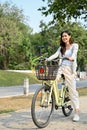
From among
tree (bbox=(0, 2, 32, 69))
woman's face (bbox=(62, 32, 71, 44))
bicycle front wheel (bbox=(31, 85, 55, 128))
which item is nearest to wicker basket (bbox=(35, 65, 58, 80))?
bicycle front wheel (bbox=(31, 85, 55, 128))

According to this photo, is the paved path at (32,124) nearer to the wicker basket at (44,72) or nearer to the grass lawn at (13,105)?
the wicker basket at (44,72)

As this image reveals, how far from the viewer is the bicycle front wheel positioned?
22.6 feet

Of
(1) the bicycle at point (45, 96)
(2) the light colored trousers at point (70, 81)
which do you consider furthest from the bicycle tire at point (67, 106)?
(1) the bicycle at point (45, 96)

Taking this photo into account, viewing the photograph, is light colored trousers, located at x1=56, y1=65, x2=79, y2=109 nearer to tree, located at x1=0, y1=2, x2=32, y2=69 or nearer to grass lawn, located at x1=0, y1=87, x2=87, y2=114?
grass lawn, located at x1=0, y1=87, x2=87, y2=114

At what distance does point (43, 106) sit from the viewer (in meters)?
7.16

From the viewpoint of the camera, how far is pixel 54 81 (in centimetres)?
722

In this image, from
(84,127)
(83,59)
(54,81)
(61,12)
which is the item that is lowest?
(83,59)

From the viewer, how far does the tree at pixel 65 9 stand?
21.7 m

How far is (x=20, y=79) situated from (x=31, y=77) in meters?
4.90

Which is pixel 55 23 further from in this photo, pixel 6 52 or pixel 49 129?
pixel 6 52

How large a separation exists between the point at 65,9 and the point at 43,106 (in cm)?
1556

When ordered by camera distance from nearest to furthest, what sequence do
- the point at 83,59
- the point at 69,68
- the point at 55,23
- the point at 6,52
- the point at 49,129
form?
the point at 49,129, the point at 69,68, the point at 55,23, the point at 6,52, the point at 83,59

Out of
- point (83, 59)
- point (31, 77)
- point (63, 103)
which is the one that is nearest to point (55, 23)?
point (63, 103)

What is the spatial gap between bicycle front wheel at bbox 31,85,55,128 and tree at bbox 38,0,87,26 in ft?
48.0
